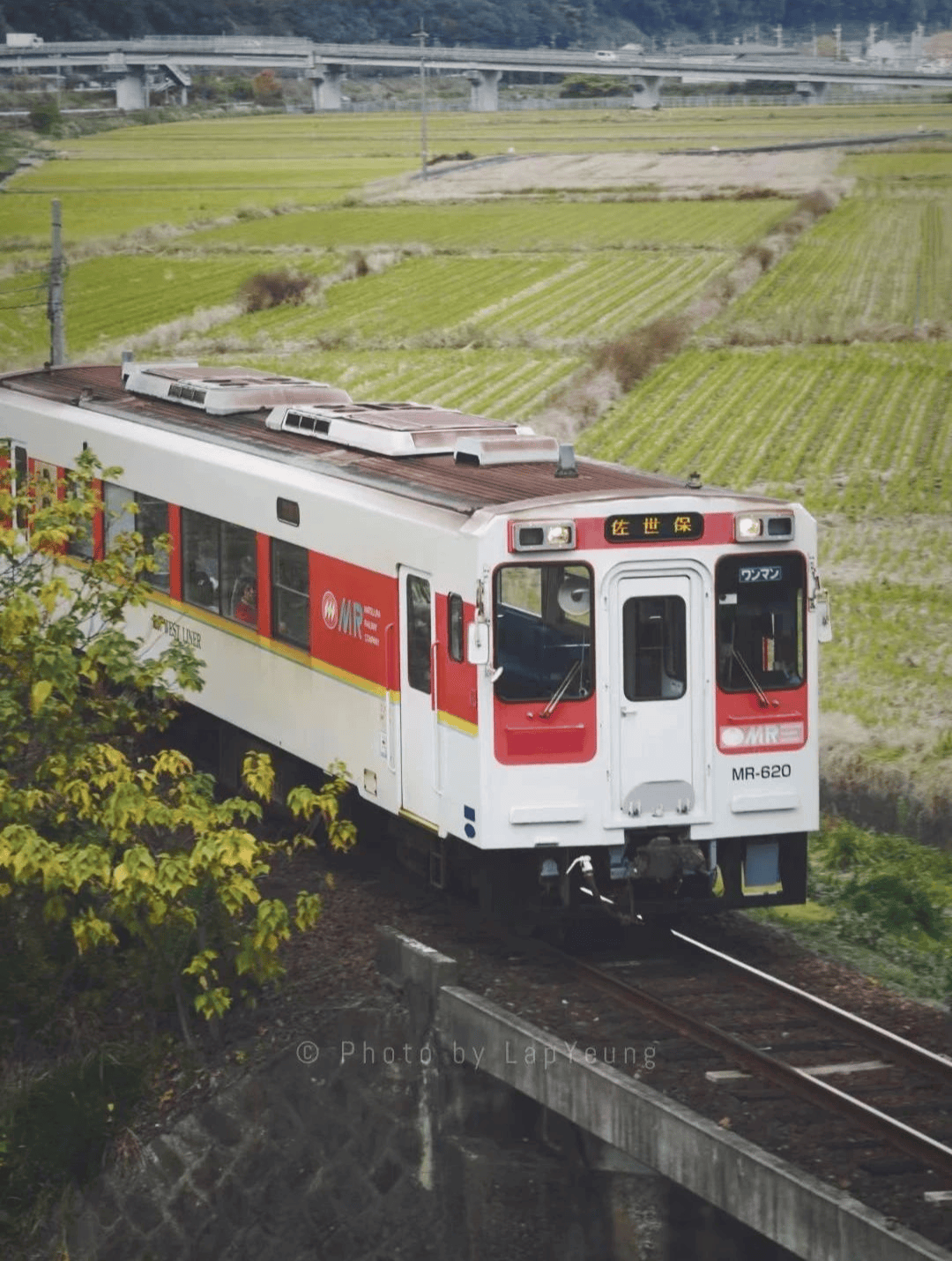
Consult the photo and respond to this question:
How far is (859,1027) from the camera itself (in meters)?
11.0

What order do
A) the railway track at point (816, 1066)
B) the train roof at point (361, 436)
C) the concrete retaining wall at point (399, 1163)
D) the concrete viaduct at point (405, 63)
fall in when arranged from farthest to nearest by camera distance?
1. the concrete viaduct at point (405, 63)
2. the train roof at point (361, 436)
3. the concrete retaining wall at point (399, 1163)
4. the railway track at point (816, 1066)

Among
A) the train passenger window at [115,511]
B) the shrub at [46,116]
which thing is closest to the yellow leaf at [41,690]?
the train passenger window at [115,511]

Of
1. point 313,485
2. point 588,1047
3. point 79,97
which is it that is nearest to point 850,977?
point 588,1047

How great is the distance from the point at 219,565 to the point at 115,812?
12.3 ft

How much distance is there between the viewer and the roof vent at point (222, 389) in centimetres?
1600

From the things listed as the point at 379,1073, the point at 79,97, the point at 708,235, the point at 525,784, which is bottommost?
the point at 379,1073

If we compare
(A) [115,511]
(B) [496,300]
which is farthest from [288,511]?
(B) [496,300]

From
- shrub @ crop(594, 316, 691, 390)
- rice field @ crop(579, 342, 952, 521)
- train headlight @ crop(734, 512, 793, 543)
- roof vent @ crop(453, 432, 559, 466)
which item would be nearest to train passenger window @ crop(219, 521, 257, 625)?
roof vent @ crop(453, 432, 559, 466)

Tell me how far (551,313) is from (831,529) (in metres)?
8.09

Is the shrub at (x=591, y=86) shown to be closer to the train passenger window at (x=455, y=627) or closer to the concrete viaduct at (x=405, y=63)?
the concrete viaduct at (x=405, y=63)

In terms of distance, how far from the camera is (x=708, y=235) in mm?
30516

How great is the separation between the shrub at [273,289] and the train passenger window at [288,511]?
16449 millimetres

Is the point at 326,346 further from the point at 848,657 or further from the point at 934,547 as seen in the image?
the point at 848,657

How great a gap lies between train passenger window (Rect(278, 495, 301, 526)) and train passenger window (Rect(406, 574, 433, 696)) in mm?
1580
